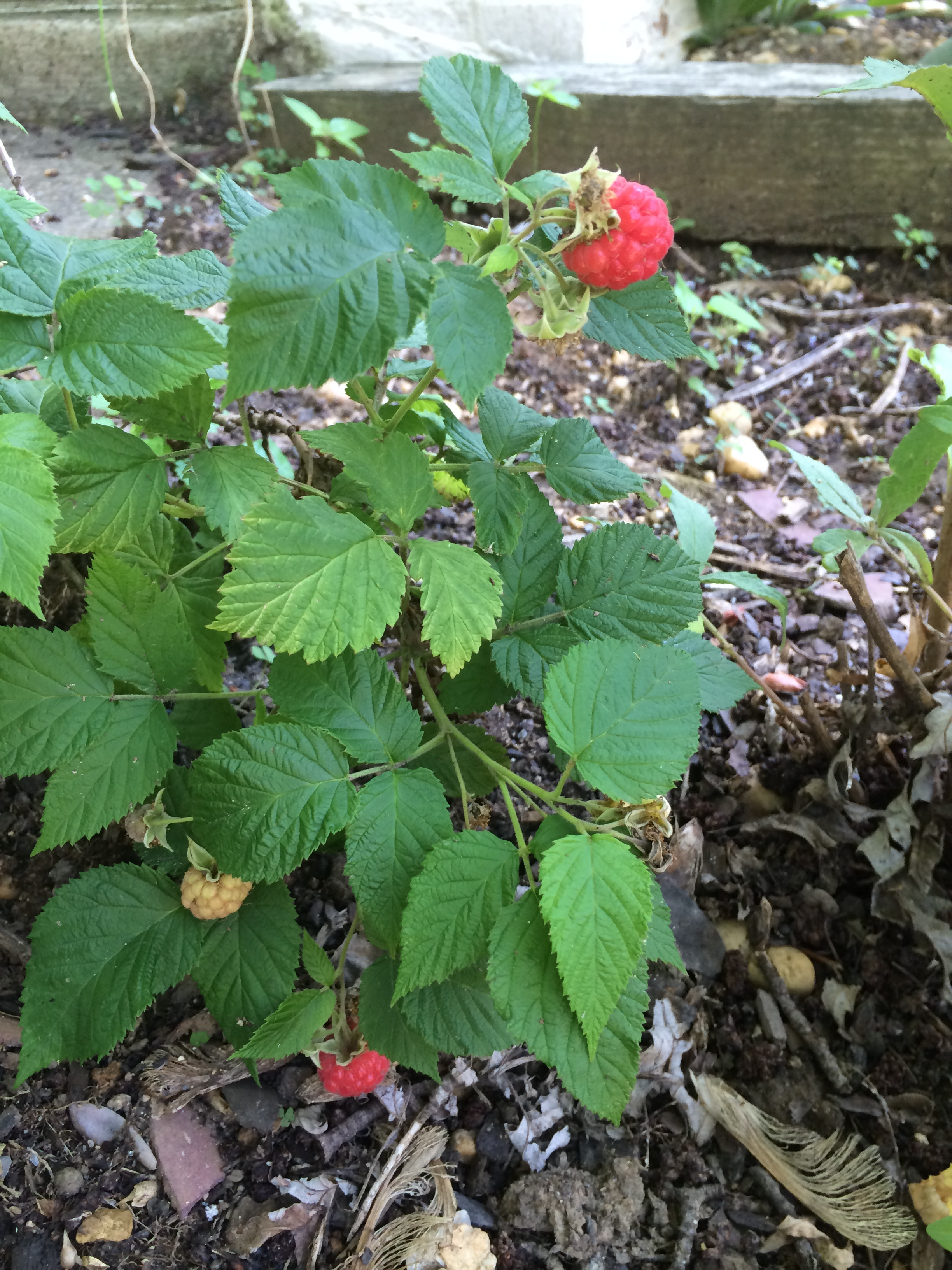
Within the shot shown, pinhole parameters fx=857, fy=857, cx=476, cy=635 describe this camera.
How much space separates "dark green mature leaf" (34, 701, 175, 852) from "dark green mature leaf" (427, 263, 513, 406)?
0.47m

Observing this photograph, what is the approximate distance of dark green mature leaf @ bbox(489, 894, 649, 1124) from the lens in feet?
2.36

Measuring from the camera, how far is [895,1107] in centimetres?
110

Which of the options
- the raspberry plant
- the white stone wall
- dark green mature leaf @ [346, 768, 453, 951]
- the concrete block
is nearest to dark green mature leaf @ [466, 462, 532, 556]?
the raspberry plant

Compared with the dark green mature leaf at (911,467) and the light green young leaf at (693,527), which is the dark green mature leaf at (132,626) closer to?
the light green young leaf at (693,527)

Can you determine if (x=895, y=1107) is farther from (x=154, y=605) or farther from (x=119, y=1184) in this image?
(x=154, y=605)

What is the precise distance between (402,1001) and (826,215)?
8.60 ft

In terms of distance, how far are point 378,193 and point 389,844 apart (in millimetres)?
540

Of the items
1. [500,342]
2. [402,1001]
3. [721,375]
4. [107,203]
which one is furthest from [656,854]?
[107,203]

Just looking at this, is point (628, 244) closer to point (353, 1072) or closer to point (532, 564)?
point (532, 564)

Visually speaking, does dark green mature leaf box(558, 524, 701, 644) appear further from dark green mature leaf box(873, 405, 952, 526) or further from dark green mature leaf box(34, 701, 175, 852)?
dark green mature leaf box(34, 701, 175, 852)

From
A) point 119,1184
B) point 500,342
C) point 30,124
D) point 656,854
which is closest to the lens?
point 500,342

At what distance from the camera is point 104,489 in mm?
818

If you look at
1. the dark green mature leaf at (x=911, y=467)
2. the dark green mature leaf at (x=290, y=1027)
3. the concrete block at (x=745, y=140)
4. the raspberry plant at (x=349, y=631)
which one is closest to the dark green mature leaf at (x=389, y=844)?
the raspberry plant at (x=349, y=631)

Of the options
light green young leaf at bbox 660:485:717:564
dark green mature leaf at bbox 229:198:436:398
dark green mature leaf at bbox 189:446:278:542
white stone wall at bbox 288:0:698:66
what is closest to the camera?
dark green mature leaf at bbox 229:198:436:398
